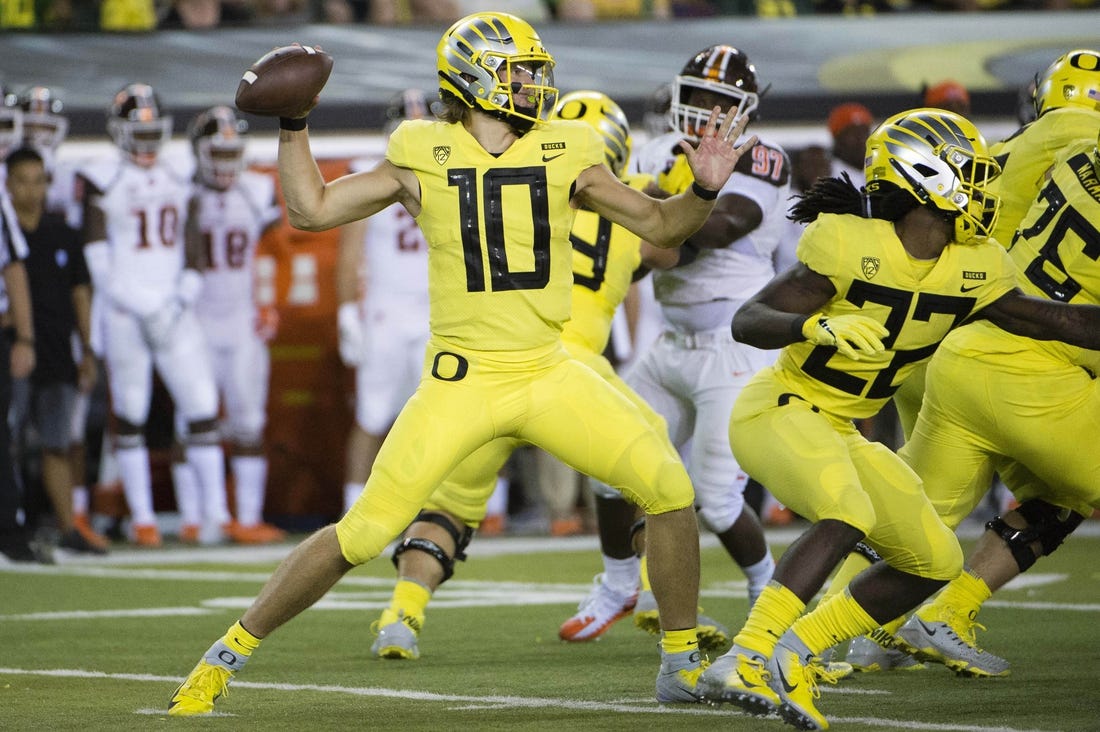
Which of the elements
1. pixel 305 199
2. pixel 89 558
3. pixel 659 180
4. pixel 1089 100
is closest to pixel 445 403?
pixel 305 199

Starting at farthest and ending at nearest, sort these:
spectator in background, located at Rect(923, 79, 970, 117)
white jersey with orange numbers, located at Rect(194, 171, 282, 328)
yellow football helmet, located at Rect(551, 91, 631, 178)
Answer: white jersey with orange numbers, located at Rect(194, 171, 282, 328) → spectator in background, located at Rect(923, 79, 970, 117) → yellow football helmet, located at Rect(551, 91, 631, 178)

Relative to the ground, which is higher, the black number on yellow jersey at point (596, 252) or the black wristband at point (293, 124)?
the black wristband at point (293, 124)

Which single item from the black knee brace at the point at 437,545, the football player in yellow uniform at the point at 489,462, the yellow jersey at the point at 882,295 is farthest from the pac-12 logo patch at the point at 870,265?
the black knee brace at the point at 437,545

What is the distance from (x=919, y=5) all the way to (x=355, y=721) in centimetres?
945

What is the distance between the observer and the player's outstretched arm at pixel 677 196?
496cm

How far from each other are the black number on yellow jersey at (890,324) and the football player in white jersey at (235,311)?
602cm

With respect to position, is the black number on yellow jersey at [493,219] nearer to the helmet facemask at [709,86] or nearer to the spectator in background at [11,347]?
the helmet facemask at [709,86]

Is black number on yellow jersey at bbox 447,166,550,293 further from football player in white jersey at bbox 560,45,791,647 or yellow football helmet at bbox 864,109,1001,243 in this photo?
football player in white jersey at bbox 560,45,791,647

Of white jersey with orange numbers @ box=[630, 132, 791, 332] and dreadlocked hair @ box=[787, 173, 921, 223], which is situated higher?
dreadlocked hair @ box=[787, 173, 921, 223]

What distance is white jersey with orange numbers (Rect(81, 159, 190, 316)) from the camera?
10.2 metres

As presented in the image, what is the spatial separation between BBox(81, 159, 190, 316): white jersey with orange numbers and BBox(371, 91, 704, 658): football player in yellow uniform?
13.8ft

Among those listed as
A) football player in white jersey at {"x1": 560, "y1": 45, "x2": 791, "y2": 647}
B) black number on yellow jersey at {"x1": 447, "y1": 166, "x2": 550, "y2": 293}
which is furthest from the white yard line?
football player in white jersey at {"x1": 560, "y1": 45, "x2": 791, "y2": 647}

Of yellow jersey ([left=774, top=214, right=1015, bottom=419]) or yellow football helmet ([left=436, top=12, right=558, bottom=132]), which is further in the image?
yellow football helmet ([left=436, top=12, right=558, bottom=132])

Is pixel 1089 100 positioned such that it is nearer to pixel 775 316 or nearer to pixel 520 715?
pixel 775 316
